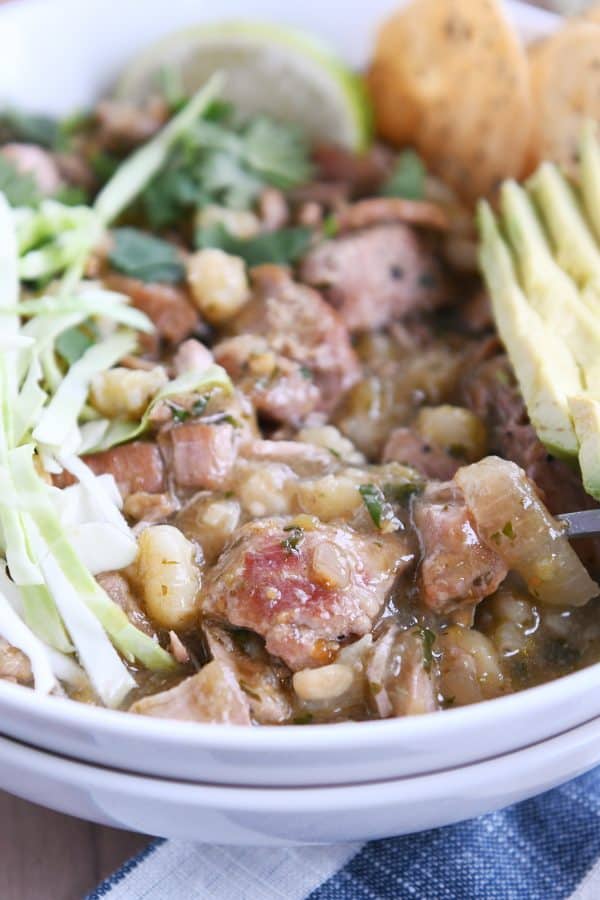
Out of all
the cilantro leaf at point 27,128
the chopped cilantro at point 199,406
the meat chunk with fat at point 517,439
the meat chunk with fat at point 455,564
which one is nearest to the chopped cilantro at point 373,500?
the meat chunk with fat at point 455,564

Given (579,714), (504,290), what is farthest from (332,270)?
(579,714)

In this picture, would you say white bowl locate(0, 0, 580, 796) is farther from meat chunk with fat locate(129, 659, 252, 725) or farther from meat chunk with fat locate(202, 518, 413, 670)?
meat chunk with fat locate(202, 518, 413, 670)

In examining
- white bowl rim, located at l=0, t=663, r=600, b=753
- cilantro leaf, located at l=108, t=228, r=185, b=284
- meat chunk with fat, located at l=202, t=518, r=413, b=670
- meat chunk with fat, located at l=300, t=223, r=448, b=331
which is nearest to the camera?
white bowl rim, located at l=0, t=663, r=600, b=753

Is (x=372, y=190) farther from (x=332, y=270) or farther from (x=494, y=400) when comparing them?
(x=494, y=400)

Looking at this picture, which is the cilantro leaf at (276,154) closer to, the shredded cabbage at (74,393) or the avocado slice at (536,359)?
the avocado slice at (536,359)

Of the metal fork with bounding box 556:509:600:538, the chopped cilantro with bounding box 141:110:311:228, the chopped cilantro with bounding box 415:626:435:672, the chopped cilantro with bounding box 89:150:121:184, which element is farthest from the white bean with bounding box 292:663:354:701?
the chopped cilantro with bounding box 89:150:121:184
